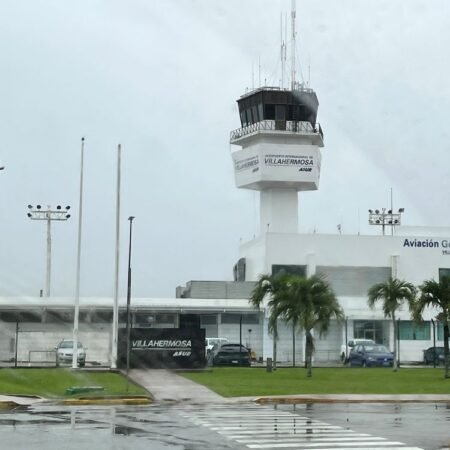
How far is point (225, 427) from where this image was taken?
18578 millimetres

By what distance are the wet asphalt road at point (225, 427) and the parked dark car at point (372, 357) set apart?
27665mm

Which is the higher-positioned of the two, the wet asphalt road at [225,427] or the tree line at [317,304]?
the tree line at [317,304]

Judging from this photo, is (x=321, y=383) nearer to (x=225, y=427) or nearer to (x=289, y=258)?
(x=225, y=427)

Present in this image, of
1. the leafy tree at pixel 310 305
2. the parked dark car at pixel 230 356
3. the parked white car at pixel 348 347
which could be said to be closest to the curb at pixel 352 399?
the leafy tree at pixel 310 305

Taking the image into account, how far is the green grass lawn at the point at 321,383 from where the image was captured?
30828mm

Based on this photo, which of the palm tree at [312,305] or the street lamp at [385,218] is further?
the street lamp at [385,218]

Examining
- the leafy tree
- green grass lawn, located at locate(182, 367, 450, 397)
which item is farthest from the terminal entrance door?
the leafy tree

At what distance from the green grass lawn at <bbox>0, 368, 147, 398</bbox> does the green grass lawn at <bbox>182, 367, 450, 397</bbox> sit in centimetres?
319

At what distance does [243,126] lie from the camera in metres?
78.9

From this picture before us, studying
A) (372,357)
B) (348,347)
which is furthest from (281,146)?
(372,357)

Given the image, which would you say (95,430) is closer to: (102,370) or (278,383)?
(278,383)

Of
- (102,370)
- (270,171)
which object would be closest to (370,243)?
(270,171)

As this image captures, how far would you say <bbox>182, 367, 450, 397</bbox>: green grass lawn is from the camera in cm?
3083

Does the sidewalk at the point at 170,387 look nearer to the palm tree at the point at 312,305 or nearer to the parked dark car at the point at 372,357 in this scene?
the palm tree at the point at 312,305
